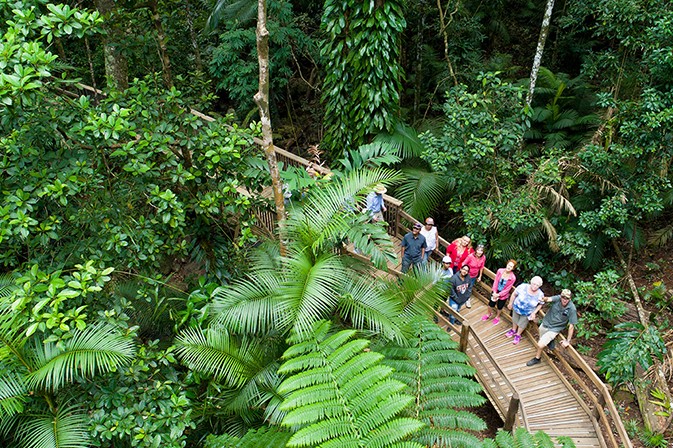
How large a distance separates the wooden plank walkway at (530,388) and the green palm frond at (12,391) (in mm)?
5211

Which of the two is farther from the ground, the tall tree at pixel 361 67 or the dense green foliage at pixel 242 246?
the tall tree at pixel 361 67

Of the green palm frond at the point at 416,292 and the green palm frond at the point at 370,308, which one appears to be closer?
the green palm frond at the point at 370,308

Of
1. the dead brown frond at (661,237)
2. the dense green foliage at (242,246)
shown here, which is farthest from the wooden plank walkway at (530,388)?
the dead brown frond at (661,237)

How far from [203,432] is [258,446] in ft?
4.26

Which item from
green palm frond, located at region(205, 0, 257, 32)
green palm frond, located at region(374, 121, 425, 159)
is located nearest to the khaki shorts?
green palm frond, located at region(374, 121, 425, 159)

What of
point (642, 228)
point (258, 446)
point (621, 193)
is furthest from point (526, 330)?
point (642, 228)

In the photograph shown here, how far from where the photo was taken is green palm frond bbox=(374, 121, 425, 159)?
9.73 m

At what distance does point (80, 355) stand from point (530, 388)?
549 cm

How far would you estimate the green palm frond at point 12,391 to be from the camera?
3.67 m

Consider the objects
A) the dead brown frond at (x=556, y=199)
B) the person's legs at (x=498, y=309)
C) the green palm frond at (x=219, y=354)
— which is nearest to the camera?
the green palm frond at (x=219, y=354)

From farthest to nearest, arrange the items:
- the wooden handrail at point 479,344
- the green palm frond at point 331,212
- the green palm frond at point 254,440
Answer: the wooden handrail at point 479,344 < the green palm frond at point 331,212 < the green palm frond at point 254,440

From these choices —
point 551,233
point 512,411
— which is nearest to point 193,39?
point 551,233

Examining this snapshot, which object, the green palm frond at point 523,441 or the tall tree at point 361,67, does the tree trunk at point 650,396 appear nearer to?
the green palm frond at point 523,441

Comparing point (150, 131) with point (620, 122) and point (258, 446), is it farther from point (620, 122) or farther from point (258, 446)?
point (620, 122)
